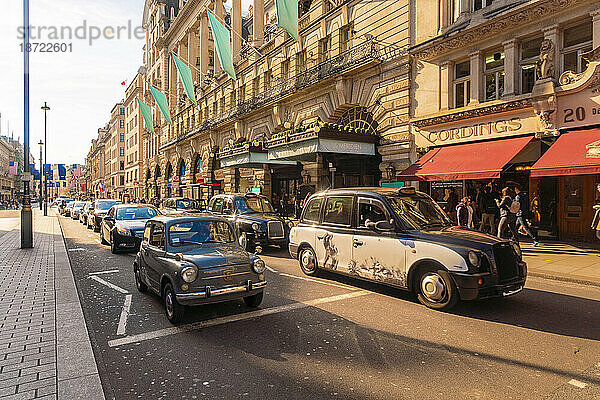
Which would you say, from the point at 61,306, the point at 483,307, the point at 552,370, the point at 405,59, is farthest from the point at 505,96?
the point at 61,306

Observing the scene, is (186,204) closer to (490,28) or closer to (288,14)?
(288,14)

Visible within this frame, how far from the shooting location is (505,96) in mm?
14836

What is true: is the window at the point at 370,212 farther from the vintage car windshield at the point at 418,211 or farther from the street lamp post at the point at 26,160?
the street lamp post at the point at 26,160

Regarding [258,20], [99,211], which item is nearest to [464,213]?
[99,211]

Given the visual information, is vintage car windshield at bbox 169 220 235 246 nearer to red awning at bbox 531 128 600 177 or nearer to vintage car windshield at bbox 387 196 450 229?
vintage car windshield at bbox 387 196 450 229

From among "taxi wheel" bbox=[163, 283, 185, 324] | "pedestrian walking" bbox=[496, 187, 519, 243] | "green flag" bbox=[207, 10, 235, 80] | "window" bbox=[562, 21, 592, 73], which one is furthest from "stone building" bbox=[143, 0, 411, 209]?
"taxi wheel" bbox=[163, 283, 185, 324]

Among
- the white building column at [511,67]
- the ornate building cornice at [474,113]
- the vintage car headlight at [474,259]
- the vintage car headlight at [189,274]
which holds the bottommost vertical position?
the vintage car headlight at [189,274]

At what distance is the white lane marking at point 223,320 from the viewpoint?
17.4 feet

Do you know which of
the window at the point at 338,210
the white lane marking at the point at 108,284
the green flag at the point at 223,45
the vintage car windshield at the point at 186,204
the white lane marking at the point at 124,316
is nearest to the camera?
the white lane marking at the point at 124,316

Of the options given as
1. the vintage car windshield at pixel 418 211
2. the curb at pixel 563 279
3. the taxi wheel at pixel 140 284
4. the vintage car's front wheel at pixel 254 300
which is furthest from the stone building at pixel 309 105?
the vintage car's front wheel at pixel 254 300

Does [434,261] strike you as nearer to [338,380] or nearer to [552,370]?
[552,370]

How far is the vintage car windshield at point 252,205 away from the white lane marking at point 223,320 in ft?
23.3

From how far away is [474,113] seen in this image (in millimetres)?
15461

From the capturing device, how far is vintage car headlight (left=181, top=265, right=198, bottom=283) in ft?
18.8
